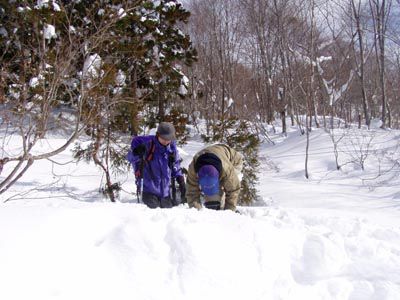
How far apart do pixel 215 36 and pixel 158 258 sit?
19.6m

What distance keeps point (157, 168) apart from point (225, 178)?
4.02ft

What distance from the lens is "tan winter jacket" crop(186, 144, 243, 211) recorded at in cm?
431

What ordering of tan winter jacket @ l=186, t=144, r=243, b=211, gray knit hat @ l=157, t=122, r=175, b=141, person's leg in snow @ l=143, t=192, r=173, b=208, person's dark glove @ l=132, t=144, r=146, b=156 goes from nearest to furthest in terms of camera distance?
tan winter jacket @ l=186, t=144, r=243, b=211, gray knit hat @ l=157, t=122, r=175, b=141, person's dark glove @ l=132, t=144, r=146, b=156, person's leg in snow @ l=143, t=192, r=173, b=208

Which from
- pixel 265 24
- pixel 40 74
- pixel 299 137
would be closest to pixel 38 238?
pixel 40 74

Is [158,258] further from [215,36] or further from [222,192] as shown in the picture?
[215,36]

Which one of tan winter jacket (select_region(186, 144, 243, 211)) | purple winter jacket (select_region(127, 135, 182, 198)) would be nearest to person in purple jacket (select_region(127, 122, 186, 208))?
purple winter jacket (select_region(127, 135, 182, 198))

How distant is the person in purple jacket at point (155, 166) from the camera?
5.12 meters

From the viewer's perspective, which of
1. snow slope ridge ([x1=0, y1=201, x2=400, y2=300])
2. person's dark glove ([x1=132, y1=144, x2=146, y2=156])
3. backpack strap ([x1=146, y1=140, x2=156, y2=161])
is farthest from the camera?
backpack strap ([x1=146, y1=140, x2=156, y2=161])

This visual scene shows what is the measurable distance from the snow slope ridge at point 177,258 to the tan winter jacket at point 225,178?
908 mm

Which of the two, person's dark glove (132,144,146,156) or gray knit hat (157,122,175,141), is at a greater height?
gray knit hat (157,122,175,141)

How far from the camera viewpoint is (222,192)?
14.7ft

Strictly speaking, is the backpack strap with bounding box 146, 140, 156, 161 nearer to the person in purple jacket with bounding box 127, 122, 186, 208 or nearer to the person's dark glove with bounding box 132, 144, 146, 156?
the person in purple jacket with bounding box 127, 122, 186, 208

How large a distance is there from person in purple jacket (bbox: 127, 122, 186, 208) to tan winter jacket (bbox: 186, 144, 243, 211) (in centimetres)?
73

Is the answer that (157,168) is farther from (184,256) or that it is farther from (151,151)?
(184,256)
